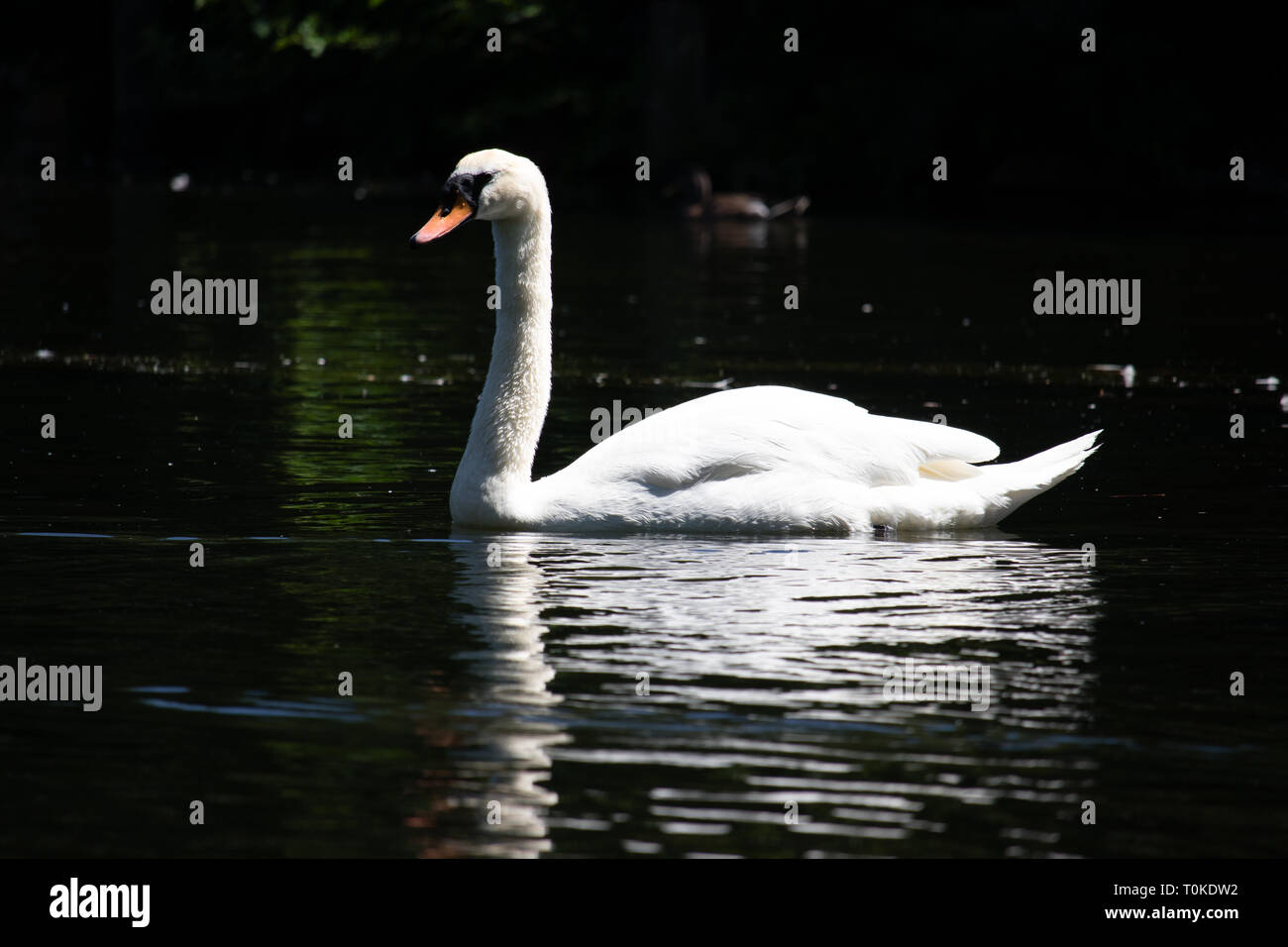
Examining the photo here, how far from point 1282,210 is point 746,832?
36.1 metres

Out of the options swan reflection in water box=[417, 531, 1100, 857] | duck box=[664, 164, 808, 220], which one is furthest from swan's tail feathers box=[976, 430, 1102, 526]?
duck box=[664, 164, 808, 220]

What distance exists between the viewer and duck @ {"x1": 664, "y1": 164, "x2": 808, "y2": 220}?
3997cm

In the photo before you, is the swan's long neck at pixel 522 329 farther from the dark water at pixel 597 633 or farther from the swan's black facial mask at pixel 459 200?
the dark water at pixel 597 633

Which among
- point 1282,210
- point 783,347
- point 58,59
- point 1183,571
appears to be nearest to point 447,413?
point 783,347

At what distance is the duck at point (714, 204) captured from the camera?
131ft

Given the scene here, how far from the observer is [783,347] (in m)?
19.0

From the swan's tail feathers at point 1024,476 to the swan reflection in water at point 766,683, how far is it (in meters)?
0.38

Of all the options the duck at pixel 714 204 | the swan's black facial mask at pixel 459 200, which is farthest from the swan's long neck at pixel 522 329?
the duck at pixel 714 204

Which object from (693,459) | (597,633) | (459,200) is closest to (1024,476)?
(693,459)

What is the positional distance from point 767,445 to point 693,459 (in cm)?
37

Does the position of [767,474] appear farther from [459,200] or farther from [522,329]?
[459,200]

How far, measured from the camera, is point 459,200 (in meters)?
10.3

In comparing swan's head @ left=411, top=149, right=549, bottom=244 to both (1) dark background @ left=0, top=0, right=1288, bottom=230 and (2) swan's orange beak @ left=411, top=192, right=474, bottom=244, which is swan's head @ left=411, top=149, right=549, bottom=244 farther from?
A: (1) dark background @ left=0, top=0, right=1288, bottom=230
